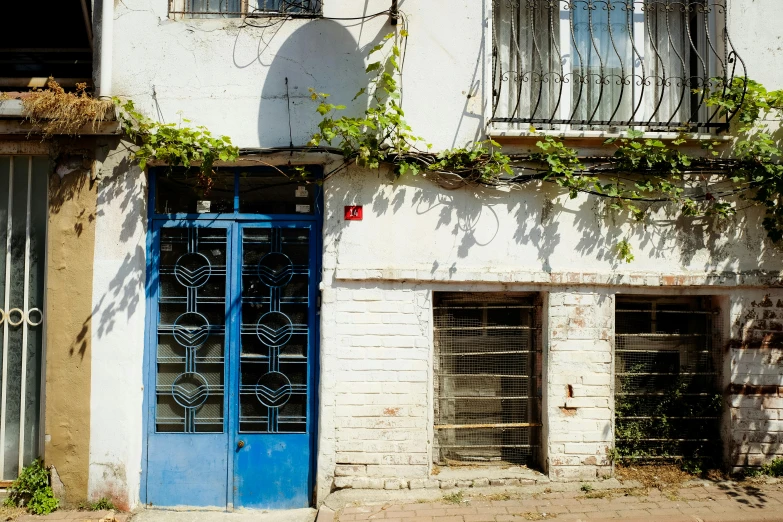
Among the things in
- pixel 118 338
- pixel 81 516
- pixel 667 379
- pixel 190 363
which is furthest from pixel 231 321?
pixel 667 379

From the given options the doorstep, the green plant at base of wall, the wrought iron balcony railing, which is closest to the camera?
the doorstep

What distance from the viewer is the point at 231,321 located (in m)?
5.45

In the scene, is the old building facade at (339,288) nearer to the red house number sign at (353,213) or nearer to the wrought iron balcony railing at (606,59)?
the red house number sign at (353,213)

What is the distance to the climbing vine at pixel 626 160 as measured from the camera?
5.24m

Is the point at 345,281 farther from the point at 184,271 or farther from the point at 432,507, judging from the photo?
the point at 432,507

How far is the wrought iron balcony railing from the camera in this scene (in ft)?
18.7

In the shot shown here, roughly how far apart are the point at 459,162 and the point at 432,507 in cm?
283

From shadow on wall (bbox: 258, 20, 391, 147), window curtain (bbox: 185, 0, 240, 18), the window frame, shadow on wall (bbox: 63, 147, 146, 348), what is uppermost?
window curtain (bbox: 185, 0, 240, 18)

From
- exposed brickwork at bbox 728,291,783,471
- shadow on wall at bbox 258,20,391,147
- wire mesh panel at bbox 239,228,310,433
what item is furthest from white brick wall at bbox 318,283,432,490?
exposed brickwork at bbox 728,291,783,471

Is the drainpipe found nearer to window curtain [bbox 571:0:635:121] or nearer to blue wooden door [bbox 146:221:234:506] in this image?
blue wooden door [bbox 146:221:234:506]

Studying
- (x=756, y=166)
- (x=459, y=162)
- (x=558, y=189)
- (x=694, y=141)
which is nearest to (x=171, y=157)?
(x=459, y=162)

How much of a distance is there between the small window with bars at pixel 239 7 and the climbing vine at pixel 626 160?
0.82 m

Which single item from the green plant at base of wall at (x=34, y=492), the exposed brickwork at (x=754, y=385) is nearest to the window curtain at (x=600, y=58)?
the exposed brickwork at (x=754, y=385)

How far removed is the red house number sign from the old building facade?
2cm
